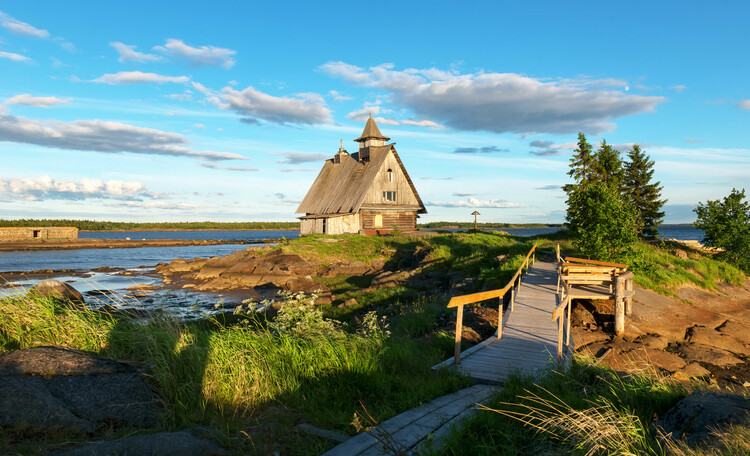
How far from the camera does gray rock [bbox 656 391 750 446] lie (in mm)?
4379

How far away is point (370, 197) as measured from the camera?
141 ft

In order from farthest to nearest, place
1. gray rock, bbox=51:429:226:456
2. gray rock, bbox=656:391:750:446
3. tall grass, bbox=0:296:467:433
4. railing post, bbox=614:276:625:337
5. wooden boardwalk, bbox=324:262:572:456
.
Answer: railing post, bbox=614:276:625:337
tall grass, bbox=0:296:467:433
wooden boardwalk, bbox=324:262:572:456
gray rock, bbox=51:429:226:456
gray rock, bbox=656:391:750:446

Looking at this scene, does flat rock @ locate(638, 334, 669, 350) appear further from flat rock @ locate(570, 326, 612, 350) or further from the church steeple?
the church steeple

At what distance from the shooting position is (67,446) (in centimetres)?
484

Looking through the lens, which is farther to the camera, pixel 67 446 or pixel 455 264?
pixel 455 264

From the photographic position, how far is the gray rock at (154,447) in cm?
457

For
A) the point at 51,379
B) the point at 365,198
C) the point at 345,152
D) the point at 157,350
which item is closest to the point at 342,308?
the point at 157,350

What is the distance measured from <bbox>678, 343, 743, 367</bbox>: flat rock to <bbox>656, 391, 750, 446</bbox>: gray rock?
11.4 metres

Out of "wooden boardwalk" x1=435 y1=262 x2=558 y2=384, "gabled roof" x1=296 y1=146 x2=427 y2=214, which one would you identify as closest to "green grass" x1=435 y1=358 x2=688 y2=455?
"wooden boardwalk" x1=435 y1=262 x2=558 y2=384

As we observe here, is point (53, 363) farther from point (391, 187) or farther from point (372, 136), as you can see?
point (372, 136)

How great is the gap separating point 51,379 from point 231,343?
264cm

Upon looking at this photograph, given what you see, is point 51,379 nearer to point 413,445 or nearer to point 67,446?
point 67,446

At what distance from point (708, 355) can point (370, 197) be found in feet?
102

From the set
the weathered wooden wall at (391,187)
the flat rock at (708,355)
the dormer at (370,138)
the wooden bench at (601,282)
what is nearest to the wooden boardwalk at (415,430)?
the wooden bench at (601,282)
